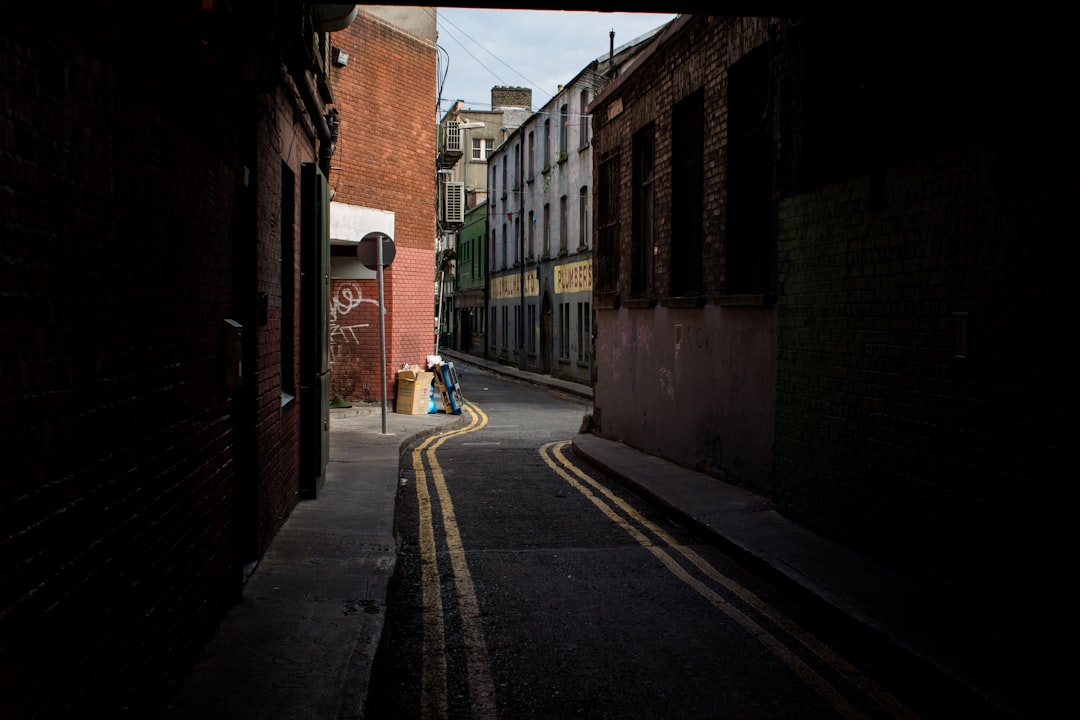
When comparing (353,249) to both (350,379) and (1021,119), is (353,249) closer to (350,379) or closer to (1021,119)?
(350,379)

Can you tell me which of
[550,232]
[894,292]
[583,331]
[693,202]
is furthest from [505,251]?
[894,292]

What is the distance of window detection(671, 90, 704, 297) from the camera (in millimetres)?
12383

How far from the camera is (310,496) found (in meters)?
9.75

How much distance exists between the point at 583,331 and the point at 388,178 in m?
11.7

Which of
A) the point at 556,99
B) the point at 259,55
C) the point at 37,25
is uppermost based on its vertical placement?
the point at 556,99

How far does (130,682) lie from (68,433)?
1255 mm

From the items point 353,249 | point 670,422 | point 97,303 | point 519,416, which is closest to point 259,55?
point 97,303

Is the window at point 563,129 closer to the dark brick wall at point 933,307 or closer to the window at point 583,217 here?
the window at point 583,217

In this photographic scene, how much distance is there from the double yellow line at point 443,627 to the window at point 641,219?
5413mm

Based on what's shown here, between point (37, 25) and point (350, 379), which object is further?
point (350, 379)

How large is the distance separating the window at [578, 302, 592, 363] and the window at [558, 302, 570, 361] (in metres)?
1.45

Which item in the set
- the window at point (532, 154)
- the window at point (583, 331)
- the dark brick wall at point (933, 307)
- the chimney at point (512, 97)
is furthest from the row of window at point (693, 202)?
the chimney at point (512, 97)

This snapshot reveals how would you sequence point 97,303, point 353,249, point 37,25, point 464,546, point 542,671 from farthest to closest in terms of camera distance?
point 353,249
point 464,546
point 542,671
point 97,303
point 37,25

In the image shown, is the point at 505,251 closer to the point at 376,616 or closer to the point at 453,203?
the point at 453,203
